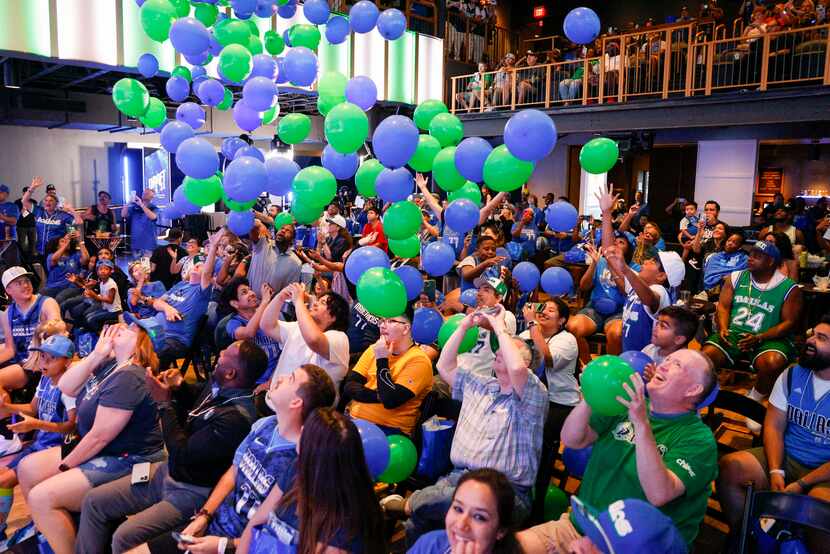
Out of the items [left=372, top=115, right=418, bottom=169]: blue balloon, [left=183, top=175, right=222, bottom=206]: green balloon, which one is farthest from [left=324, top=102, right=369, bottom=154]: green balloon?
[left=183, top=175, right=222, bottom=206]: green balloon

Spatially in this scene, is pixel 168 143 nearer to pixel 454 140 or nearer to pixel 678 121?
pixel 454 140

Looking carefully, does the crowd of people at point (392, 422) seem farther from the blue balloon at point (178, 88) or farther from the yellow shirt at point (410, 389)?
the blue balloon at point (178, 88)

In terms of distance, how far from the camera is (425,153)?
12.3ft

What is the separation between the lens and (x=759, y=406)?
9.25 feet

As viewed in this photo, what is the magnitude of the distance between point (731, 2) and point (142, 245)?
12.4 meters

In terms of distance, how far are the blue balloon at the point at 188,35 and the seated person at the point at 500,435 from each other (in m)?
3.59

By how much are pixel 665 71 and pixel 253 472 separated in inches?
355

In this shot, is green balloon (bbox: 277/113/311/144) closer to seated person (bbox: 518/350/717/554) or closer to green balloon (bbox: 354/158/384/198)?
green balloon (bbox: 354/158/384/198)

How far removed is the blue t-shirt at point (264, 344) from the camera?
3.85 meters

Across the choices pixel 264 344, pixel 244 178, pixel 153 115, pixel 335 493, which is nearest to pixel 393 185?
pixel 244 178

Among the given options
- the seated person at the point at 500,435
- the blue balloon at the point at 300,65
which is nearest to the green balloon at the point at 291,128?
the blue balloon at the point at 300,65

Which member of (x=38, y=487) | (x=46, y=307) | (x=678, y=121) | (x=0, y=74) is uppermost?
(x=0, y=74)

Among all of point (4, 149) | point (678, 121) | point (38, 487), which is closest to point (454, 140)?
point (38, 487)

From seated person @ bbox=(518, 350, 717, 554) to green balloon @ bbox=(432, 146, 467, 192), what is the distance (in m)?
1.85
